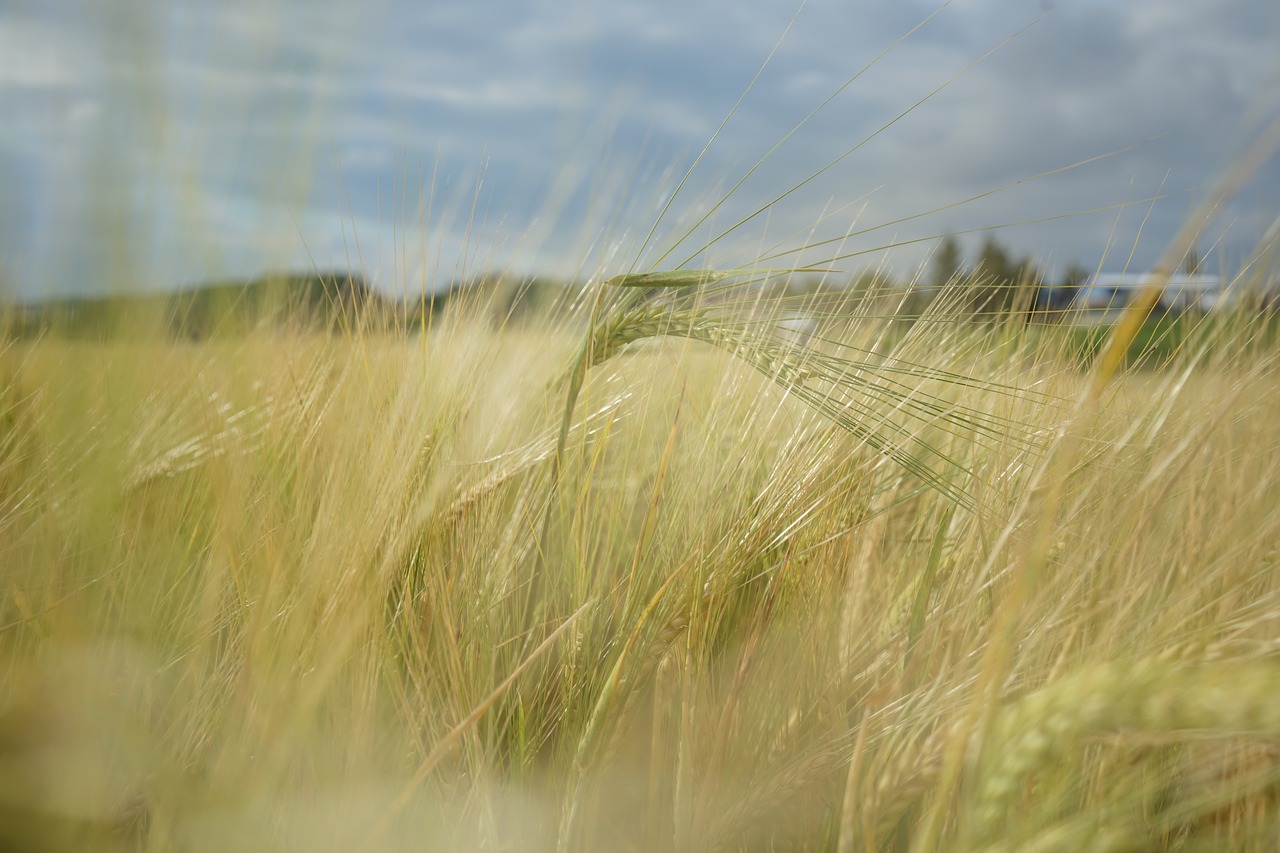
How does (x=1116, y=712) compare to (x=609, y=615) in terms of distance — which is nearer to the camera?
(x=1116, y=712)

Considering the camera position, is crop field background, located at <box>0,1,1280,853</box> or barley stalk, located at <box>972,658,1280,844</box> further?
crop field background, located at <box>0,1,1280,853</box>

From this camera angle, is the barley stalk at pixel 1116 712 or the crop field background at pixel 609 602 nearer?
the barley stalk at pixel 1116 712

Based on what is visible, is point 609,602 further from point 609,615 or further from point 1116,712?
point 1116,712

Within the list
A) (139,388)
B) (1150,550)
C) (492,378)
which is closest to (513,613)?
(492,378)

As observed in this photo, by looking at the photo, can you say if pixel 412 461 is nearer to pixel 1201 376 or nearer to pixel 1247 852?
pixel 1247 852

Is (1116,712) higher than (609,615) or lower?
higher

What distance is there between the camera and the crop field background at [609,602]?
1.54 ft

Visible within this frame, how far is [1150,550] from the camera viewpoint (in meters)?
0.66

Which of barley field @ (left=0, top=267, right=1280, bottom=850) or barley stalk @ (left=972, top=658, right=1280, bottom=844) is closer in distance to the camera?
barley stalk @ (left=972, top=658, right=1280, bottom=844)

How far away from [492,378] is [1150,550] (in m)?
0.66

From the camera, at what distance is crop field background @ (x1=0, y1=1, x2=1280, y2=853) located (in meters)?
0.47

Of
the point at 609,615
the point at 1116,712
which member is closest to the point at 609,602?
the point at 609,615

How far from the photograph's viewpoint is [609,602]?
709 mm

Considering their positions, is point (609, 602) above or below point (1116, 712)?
below
